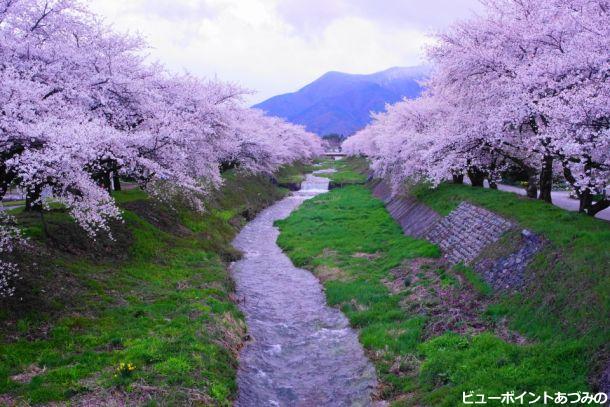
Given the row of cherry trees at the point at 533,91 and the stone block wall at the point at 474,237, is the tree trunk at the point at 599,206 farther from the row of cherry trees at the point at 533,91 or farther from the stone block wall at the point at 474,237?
the stone block wall at the point at 474,237

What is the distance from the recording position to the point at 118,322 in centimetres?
1509

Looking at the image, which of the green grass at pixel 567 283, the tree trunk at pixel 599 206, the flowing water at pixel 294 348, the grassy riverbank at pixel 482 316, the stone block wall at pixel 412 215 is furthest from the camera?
the stone block wall at pixel 412 215

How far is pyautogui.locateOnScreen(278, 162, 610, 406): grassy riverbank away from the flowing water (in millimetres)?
676

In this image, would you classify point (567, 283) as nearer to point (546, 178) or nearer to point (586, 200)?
point (586, 200)

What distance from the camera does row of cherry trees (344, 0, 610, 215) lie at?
13969 mm

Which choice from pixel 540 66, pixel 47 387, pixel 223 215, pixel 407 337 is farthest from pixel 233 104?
pixel 47 387

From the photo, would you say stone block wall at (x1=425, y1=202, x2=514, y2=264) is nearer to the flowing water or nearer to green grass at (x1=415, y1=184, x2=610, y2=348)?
green grass at (x1=415, y1=184, x2=610, y2=348)

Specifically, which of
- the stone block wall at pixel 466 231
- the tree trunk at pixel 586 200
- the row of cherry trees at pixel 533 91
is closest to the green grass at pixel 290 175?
the row of cherry trees at pixel 533 91

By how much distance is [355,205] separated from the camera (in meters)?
47.2

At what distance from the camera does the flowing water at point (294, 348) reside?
1311 centimetres

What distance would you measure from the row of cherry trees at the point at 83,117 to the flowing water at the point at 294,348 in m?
6.77

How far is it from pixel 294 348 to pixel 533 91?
1430 cm

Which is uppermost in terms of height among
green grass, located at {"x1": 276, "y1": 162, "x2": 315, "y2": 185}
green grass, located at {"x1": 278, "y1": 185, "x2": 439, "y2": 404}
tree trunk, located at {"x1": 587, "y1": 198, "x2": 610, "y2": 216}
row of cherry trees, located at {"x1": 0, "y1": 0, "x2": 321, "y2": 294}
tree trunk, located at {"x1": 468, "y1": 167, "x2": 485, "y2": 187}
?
row of cherry trees, located at {"x1": 0, "y1": 0, "x2": 321, "y2": 294}

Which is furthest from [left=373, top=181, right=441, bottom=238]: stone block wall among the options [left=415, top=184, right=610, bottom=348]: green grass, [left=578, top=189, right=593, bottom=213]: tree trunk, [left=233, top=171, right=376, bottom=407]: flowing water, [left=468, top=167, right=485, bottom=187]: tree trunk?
[left=415, top=184, right=610, bottom=348]: green grass
